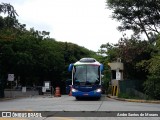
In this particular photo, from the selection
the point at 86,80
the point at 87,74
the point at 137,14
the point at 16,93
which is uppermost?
the point at 137,14

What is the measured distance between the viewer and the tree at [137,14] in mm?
47531

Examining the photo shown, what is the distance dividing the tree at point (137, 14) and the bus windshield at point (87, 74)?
14.5 meters

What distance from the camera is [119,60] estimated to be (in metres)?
48.1

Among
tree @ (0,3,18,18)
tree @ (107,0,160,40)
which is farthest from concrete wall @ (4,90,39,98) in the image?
tree @ (107,0,160,40)

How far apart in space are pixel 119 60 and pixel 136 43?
3.13m

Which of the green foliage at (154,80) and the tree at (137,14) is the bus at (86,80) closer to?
the green foliage at (154,80)

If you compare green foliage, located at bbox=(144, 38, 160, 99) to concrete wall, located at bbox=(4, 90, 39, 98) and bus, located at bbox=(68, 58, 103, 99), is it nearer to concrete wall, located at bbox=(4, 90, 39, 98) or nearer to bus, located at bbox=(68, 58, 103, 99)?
bus, located at bbox=(68, 58, 103, 99)

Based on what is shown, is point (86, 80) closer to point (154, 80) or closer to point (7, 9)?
point (154, 80)

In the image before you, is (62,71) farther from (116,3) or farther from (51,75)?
(116,3)

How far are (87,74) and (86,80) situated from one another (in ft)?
1.62

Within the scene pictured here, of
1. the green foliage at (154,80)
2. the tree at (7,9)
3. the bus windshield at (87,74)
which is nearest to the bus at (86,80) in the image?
the bus windshield at (87,74)

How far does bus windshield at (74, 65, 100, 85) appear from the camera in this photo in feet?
114

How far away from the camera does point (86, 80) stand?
1368 inches

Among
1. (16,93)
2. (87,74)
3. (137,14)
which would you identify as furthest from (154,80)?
(16,93)
